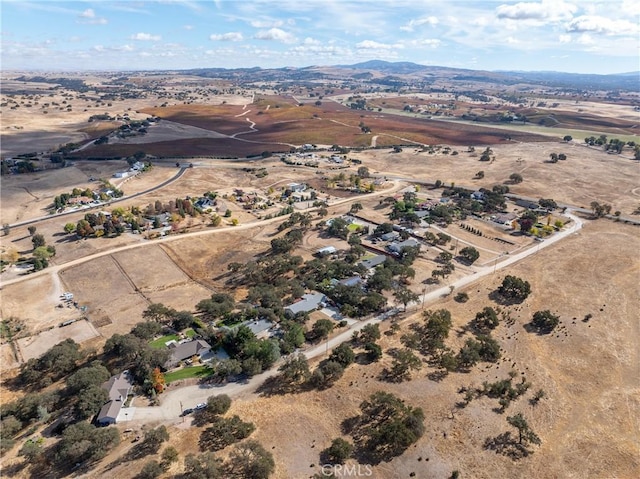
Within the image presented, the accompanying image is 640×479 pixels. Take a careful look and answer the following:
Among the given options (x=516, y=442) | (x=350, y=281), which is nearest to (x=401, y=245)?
(x=350, y=281)

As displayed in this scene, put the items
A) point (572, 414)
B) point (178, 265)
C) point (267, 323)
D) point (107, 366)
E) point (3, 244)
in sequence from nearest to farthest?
1. point (572, 414)
2. point (107, 366)
3. point (267, 323)
4. point (178, 265)
5. point (3, 244)

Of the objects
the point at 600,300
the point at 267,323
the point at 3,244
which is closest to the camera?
the point at 267,323

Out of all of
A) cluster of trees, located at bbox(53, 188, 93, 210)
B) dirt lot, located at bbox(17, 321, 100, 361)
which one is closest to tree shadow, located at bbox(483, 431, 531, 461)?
dirt lot, located at bbox(17, 321, 100, 361)

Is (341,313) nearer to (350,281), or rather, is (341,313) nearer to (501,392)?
(350,281)

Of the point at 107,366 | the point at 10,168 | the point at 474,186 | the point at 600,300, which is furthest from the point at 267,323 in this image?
the point at 10,168

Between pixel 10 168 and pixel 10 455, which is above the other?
pixel 10 168

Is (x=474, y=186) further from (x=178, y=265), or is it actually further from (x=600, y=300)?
(x=178, y=265)
